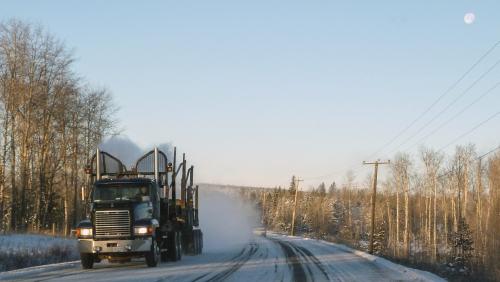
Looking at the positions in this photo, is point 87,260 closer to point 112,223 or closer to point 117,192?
point 112,223

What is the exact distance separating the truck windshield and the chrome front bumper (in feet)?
5.44

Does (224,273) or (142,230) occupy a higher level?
(142,230)

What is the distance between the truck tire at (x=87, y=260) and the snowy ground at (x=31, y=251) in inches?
116

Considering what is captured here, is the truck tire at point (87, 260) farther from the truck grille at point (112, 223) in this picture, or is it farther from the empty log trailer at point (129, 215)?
the truck grille at point (112, 223)

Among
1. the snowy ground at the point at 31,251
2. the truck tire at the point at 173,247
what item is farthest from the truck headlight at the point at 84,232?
the truck tire at the point at 173,247

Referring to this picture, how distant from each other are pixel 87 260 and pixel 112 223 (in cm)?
175

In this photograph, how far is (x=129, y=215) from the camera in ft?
65.3

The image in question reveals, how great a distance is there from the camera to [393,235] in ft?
293

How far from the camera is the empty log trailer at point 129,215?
19719 mm

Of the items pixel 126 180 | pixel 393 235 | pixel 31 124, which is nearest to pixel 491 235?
pixel 393 235

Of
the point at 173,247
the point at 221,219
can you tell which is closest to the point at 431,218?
the point at 221,219

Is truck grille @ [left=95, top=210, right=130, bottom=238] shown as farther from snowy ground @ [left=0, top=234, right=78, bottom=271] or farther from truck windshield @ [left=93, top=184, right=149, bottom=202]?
snowy ground @ [left=0, top=234, right=78, bottom=271]

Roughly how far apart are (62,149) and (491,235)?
43291 mm

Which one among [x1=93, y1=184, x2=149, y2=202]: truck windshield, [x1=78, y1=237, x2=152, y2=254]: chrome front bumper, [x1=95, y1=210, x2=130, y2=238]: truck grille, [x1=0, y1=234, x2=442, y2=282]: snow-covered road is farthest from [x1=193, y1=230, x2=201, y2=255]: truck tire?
[x1=95, y1=210, x2=130, y2=238]: truck grille
